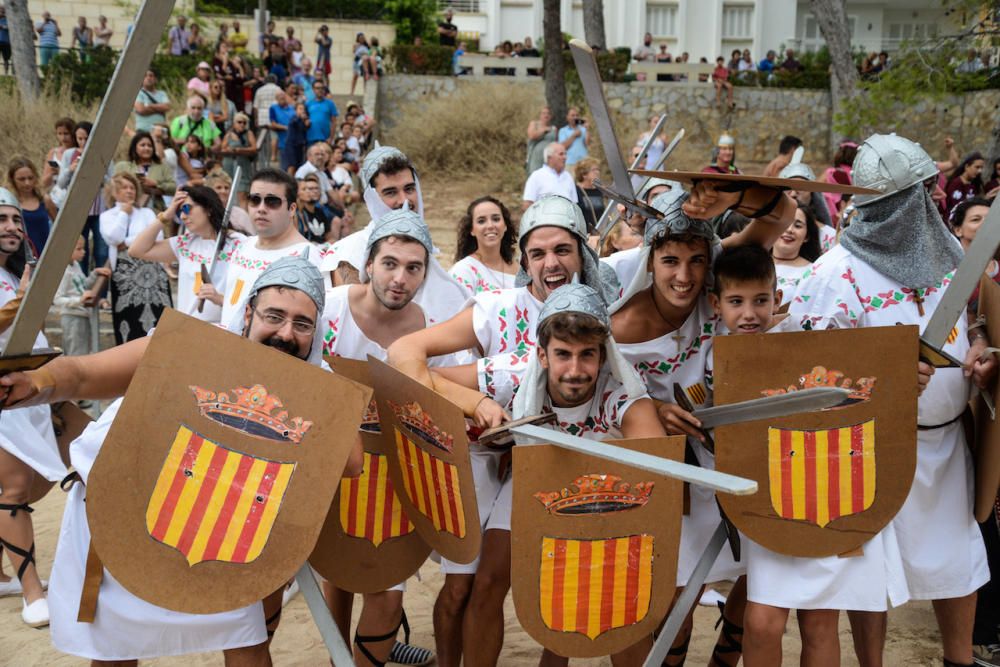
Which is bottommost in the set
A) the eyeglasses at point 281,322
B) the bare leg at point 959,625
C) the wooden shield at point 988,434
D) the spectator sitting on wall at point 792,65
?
the bare leg at point 959,625

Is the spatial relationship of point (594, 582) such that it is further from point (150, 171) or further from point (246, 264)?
point (150, 171)

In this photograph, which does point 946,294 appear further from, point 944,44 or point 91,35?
point 91,35

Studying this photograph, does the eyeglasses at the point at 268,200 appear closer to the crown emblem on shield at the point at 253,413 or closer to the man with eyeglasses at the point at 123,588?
the man with eyeglasses at the point at 123,588

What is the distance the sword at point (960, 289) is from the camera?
305 cm

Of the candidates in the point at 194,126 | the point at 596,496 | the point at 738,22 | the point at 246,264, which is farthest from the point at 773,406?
the point at 738,22

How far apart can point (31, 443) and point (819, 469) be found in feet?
11.4

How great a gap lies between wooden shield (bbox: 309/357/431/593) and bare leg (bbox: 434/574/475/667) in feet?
0.61

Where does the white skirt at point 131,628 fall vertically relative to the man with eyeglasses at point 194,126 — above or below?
below

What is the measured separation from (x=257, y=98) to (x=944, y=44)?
345 inches

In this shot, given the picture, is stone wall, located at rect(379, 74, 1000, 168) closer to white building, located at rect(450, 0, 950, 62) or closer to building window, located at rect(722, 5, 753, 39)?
white building, located at rect(450, 0, 950, 62)

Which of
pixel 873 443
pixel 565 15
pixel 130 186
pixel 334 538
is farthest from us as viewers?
pixel 565 15

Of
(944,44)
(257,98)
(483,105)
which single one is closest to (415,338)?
(944,44)

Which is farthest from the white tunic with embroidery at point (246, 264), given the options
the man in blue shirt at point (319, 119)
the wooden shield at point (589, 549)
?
the man in blue shirt at point (319, 119)

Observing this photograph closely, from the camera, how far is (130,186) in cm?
843
